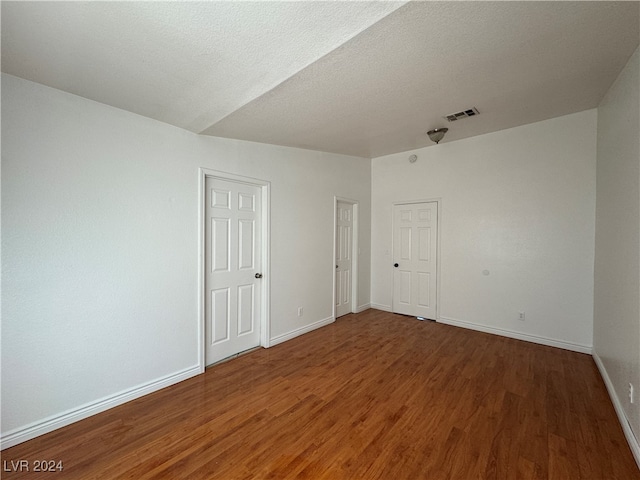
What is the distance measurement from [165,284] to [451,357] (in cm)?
316

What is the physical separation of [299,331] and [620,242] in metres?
3.40

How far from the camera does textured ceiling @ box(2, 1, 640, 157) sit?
4.56 ft

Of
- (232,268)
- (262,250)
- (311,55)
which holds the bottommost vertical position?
(232,268)

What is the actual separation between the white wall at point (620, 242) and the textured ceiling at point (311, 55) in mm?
337

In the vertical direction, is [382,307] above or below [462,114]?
below

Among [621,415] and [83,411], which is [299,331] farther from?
[621,415]

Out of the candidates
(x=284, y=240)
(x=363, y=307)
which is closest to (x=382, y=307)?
(x=363, y=307)

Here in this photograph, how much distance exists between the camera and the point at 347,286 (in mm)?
4695

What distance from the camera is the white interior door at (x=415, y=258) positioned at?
4355 millimetres

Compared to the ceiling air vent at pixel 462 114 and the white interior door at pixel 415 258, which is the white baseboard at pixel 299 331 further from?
the ceiling air vent at pixel 462 114

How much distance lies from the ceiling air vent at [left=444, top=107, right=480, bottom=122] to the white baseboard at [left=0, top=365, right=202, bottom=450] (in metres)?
3.82

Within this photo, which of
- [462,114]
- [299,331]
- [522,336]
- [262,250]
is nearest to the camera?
[462,114]

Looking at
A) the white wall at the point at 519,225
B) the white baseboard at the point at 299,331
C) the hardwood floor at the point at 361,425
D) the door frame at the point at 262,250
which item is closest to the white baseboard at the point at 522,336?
the white wall at the point at 519,225

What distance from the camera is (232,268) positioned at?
10.1ft
